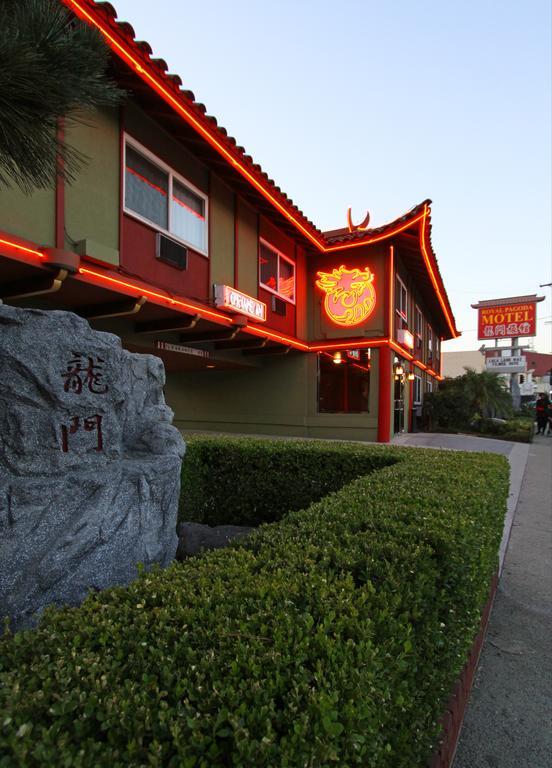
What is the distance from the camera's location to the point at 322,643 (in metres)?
1.32

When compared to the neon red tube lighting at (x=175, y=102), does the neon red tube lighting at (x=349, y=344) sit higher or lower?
lower

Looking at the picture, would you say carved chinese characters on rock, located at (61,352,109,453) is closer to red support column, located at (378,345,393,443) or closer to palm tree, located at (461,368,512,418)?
red support column, located at (378,345,393,443)

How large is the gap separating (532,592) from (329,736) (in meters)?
→ 3.71

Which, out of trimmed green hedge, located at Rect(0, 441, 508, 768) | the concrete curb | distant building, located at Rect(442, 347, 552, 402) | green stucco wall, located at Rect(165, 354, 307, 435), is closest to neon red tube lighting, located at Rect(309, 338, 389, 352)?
green stucco wall, located at Rect(165, 354, 307, 435)

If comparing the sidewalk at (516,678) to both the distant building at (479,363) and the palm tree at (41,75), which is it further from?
the distant building at (479,363)

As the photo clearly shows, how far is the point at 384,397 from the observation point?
1302cm

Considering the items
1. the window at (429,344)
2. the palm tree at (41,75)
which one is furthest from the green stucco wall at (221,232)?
the window at (429,344)

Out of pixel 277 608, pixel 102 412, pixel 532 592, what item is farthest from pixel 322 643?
pixel 532 592

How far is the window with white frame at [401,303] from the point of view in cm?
1485

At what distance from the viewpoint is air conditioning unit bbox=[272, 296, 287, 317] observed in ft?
41.3

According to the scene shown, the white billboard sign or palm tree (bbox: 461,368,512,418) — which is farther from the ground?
the white billboard sign

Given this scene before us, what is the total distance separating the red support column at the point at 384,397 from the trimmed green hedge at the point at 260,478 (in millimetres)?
7358

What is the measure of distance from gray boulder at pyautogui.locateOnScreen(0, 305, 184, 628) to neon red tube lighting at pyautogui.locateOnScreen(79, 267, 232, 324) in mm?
4007

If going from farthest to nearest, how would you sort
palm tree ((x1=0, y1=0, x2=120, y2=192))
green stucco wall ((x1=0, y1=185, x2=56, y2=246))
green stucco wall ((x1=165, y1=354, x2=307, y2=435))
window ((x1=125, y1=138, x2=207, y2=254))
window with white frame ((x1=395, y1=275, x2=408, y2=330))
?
window with white frame ((x1=395, y1=275, x2=408, y2=330)) < green stucco wall ((x1=165, y1=354, x2=307, y2=435)) < window ((x1=125, y1=138, x2=207, y2=254)) < green stucco wall ((x1=0, y1=185, x2=56, y2=246)) < palm tree ((x1=0, y1=0, x2=120, y2=192))
